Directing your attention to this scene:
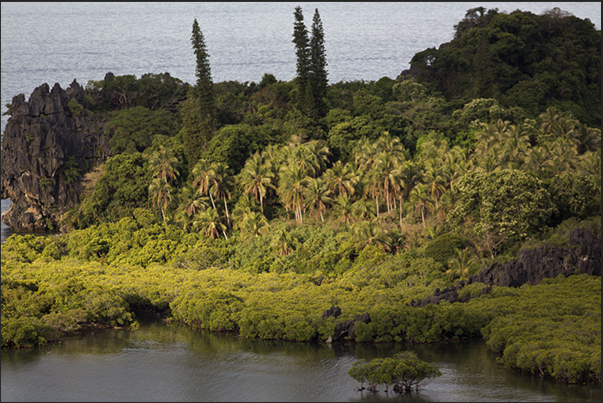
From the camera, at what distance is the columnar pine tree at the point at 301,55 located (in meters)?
103

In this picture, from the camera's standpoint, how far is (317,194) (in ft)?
264

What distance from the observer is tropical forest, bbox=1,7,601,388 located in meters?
56.7

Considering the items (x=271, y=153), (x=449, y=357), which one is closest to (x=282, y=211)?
(x=271, y=153)

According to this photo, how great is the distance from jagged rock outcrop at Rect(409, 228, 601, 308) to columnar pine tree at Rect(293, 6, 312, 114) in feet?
156

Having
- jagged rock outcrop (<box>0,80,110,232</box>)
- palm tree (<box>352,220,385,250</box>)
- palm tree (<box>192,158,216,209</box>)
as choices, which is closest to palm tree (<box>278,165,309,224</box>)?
palm tree (<box>192,158,216,209</box>)

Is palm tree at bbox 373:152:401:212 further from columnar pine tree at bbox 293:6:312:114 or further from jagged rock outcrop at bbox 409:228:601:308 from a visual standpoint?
columnar pine tree at bbox 293:6:312:114

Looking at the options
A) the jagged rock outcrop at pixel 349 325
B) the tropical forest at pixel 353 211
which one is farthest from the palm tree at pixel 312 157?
the jagged rock outcrop at pixel 349 325

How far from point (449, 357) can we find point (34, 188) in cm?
7973

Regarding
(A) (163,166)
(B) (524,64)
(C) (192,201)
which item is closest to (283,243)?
(C) (192,201)

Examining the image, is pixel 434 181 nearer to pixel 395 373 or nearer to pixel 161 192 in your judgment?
pixel 161 192

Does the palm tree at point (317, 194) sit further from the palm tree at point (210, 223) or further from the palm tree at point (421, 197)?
the palm tree at point (210, 223)

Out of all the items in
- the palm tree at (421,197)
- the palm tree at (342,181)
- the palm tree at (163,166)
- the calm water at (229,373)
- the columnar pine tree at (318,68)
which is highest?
the columnar pine tree at (318,68)

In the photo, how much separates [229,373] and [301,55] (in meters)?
64.0

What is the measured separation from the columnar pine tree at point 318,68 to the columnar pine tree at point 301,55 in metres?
0.89
